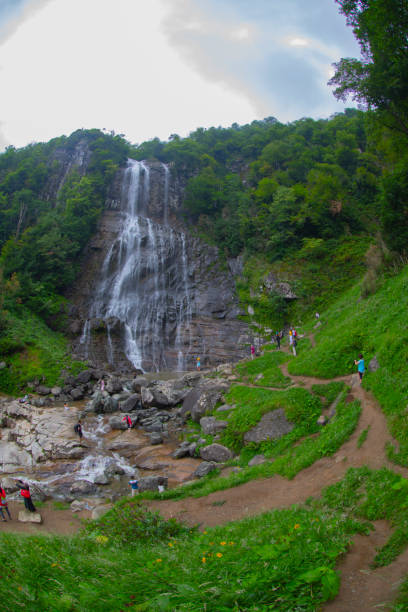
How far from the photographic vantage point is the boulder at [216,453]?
11.3 meters

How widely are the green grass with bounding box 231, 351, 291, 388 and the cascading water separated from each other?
1149 cm

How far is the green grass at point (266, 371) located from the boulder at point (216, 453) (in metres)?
4.05

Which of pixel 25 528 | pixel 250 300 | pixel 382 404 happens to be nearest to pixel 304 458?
pixel 382 404

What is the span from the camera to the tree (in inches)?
498

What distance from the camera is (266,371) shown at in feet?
55.0

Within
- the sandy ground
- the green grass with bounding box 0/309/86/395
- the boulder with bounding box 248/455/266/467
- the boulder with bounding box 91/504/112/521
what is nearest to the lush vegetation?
the sandy ground

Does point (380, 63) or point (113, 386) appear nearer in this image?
point (380, 63)

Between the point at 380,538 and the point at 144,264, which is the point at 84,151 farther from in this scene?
the point at 380,538

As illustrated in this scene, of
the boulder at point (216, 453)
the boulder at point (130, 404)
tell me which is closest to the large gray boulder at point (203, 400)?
the boulder at point (216, 453)

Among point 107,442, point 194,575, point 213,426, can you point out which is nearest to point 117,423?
point 107,442

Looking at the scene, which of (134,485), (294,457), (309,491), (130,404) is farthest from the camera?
(130,404)

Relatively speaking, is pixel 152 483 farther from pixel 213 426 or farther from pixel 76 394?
pixel 76 394

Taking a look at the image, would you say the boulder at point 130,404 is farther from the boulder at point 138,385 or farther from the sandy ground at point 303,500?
the sandy ground at point 303,500

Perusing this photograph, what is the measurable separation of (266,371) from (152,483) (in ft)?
27.2
